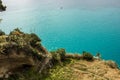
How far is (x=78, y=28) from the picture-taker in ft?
172

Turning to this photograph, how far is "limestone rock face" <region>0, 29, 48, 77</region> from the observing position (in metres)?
18.9

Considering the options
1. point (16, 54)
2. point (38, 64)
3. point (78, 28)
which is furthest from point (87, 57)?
point (78, 28)

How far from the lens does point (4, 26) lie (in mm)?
55656

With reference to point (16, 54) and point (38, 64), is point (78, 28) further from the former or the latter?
point (16, 54)

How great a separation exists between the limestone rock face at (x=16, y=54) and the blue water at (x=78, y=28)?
48.8 feet

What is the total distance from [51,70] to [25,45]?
3.60 metres

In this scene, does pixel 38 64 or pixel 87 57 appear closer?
pixel 38 64

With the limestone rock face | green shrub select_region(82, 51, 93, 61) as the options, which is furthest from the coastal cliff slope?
green shrub select_region(82, 51, 93, 61)

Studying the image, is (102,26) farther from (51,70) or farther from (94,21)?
(51,70)

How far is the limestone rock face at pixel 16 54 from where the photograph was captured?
18.9 m

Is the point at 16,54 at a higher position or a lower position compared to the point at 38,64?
higher

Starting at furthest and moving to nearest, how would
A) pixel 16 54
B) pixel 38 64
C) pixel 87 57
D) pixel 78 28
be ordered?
1. pixel 78 28
2. pixel 87 57
3. pixel 38 64
4. pixel 16 54

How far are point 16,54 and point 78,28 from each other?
3401cm

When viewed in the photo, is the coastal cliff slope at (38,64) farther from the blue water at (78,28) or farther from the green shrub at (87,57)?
the blue water at (78,28)
